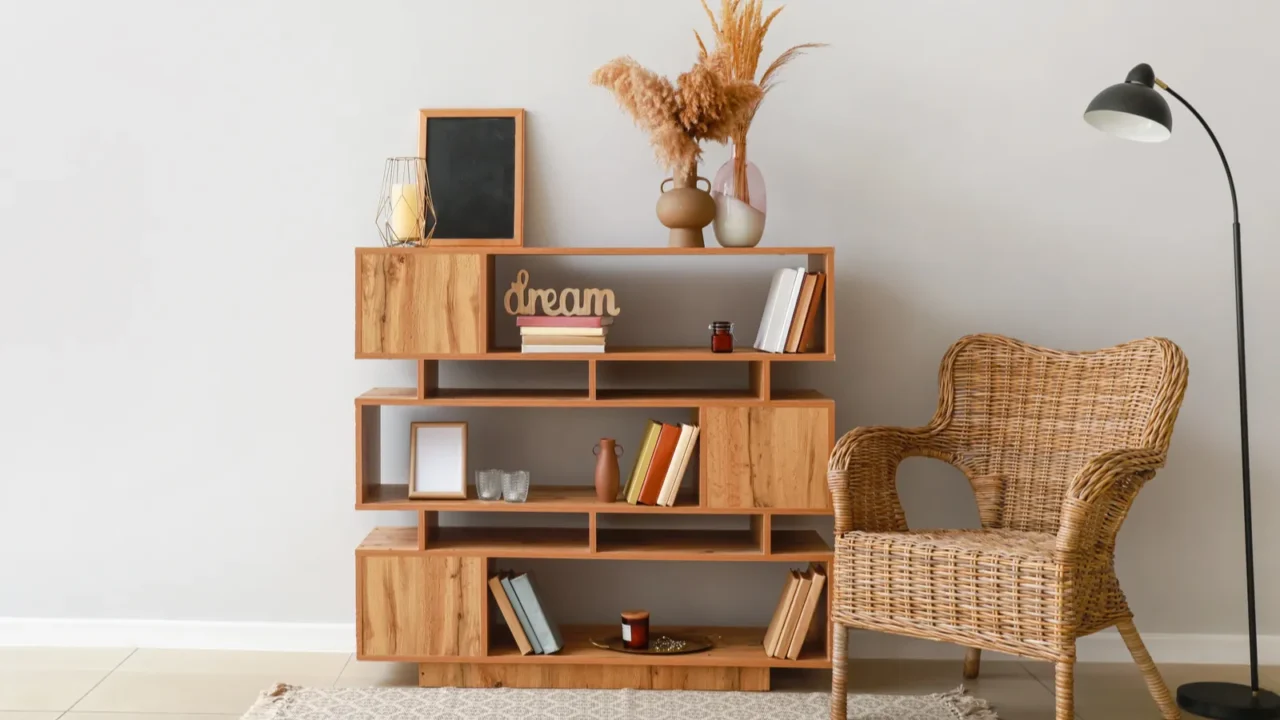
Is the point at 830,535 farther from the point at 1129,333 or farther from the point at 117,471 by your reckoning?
the point at 117,471

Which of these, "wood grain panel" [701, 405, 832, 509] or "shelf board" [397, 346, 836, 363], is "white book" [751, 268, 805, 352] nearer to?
"shelf board" [397, 346, 836, 363]

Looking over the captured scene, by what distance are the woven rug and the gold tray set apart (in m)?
0.10

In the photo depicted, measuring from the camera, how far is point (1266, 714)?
2.63 meters

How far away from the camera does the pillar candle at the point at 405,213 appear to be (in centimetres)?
287

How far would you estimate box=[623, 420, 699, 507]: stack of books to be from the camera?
9.08 ft

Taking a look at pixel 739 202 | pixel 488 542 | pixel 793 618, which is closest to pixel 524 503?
pixel 488 542

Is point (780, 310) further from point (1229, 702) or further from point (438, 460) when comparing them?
point (1229, 702)

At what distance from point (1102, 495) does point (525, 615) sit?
1.45 meters

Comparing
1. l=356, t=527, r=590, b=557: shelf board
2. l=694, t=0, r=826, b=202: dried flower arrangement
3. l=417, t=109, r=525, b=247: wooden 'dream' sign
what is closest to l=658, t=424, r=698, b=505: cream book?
l=356, t=527, r=590, b=557: shelf board

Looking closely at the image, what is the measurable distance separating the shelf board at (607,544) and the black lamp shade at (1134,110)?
127 centimetres

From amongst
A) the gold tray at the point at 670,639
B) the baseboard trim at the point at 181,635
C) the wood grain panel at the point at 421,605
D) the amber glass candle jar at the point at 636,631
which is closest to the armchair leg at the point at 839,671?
the gold tray at the point at 670,639

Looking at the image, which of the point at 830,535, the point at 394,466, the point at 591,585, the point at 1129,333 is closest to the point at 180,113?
the point at 394,466

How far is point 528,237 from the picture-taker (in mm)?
3109

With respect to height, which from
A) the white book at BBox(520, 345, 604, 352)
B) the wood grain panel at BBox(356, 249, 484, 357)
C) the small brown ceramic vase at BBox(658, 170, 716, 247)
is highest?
the small brown ceramic vase at BBox(658, 170, 716, 247)
